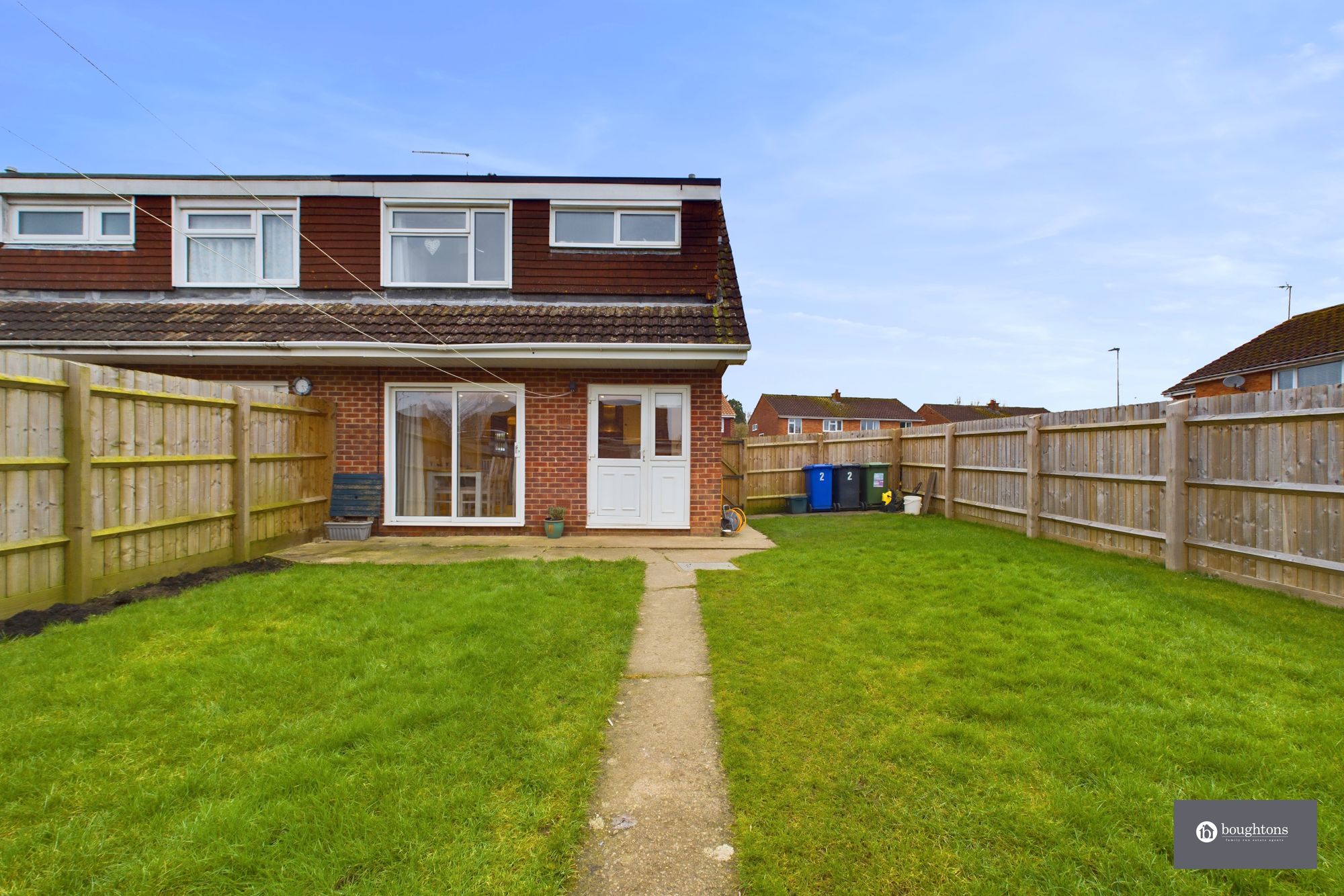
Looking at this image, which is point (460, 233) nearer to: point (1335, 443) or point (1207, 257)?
point (1335, 443)

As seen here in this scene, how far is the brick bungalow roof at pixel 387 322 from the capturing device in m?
8.38

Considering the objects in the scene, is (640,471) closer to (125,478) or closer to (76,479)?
(125,478)

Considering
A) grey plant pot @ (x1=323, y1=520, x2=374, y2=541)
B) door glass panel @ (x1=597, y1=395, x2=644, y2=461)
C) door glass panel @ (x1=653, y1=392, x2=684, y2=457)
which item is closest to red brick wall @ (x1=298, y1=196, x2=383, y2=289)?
grey plant pot @ (x1=323, y1=520, x2=374, y2=541)

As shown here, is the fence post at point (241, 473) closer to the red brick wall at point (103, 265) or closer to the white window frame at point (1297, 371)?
the red brick wall at point (103, 265)

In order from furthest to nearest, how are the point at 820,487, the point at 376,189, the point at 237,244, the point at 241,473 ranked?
1. the point at 820,487
2. the point at 237,244
3. the point at 376,189
4. the point at 241,473

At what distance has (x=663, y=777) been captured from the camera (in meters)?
2.57

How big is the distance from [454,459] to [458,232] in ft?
11.8

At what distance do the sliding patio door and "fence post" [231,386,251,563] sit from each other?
427cm

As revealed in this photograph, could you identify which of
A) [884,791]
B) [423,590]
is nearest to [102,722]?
[423,590]

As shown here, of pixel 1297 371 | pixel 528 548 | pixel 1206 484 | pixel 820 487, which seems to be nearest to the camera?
pixel 1206 484

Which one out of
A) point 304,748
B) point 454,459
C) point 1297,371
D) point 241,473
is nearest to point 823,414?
point 1297,371

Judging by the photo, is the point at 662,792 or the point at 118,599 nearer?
the point at 662,792

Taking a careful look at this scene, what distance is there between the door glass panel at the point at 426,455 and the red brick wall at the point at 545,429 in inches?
11.1

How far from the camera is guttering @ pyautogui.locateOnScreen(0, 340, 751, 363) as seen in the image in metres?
8.08
